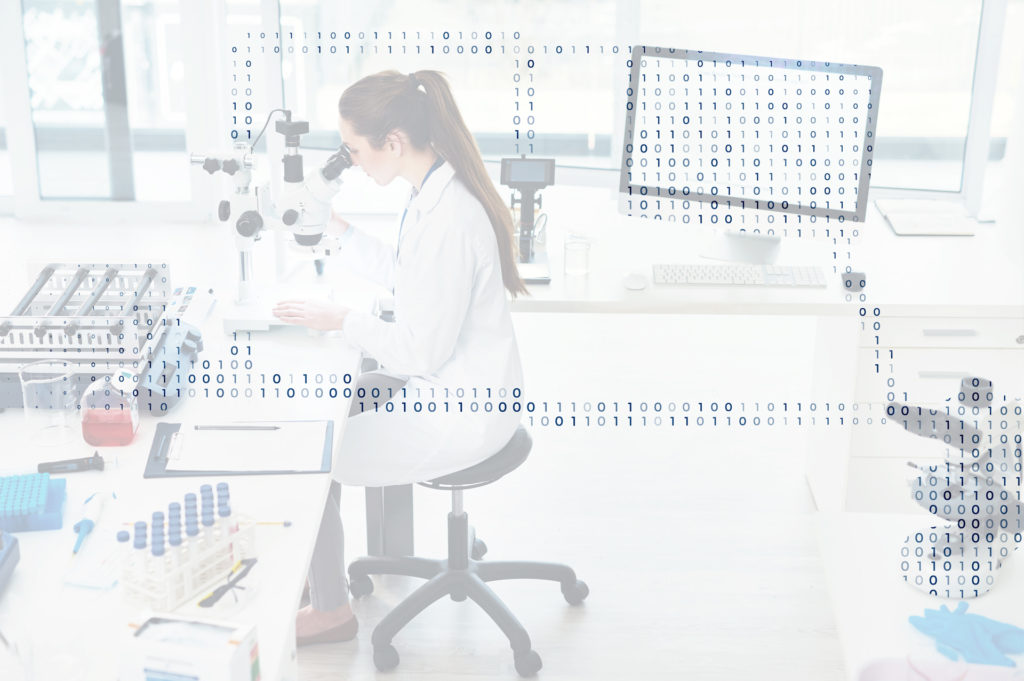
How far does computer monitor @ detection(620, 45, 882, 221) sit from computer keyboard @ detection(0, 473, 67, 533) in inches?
68.7

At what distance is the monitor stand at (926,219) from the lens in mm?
3312

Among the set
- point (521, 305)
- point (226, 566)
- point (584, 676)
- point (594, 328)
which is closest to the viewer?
point (226, 566)

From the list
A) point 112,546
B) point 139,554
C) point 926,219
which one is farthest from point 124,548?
point 926,219

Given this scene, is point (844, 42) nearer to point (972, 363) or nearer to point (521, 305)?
point (972, 363)

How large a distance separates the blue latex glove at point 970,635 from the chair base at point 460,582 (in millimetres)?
1113

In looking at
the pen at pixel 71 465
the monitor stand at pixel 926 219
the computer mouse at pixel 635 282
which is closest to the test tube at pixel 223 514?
the pen at pixel 71 465

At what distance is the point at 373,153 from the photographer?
94.3 inches

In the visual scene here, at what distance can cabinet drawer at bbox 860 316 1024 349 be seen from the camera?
2.80 metres

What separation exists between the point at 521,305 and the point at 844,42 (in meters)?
3.26

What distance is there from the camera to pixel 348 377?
93.2 inches

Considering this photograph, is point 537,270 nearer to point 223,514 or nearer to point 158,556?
point 223,514

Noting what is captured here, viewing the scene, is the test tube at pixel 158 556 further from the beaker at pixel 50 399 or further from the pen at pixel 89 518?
the beaker at pixel 50 399

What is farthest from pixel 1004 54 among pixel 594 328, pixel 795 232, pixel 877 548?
pixel 877 548

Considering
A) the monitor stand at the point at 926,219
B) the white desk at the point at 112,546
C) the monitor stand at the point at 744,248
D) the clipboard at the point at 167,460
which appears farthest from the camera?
the monitor stand at the point at 926,219
